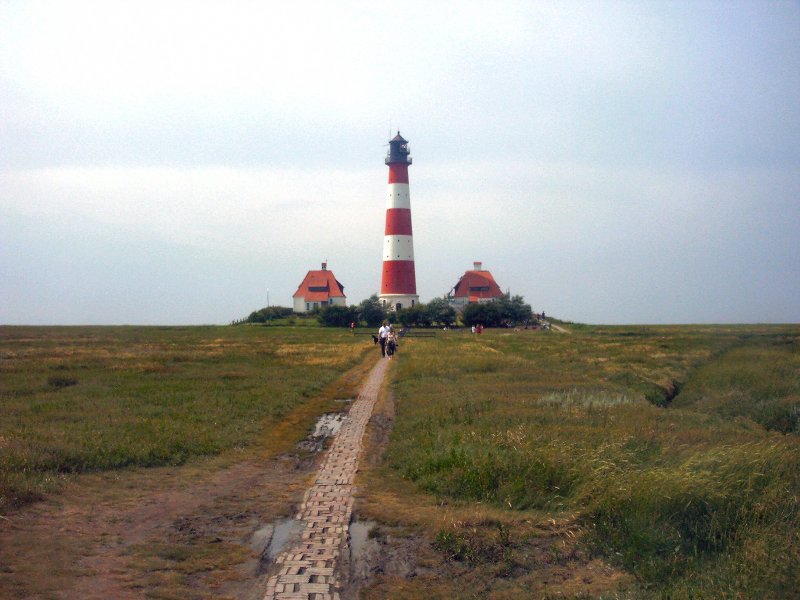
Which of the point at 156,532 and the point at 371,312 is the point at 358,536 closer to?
the point at 156,532

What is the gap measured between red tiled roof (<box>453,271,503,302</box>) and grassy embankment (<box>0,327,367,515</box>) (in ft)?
188

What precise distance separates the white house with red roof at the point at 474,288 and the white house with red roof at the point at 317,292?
541 inches

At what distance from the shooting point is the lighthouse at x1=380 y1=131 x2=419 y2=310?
7006 centimetres

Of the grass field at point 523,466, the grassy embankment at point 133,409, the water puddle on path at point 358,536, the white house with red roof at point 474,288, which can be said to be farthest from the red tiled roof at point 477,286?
the water puddle on path at point 358,536

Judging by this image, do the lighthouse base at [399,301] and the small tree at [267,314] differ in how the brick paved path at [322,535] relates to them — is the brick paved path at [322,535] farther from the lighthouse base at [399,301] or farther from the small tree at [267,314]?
the small tree at [267,314]

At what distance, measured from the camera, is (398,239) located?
230 ft

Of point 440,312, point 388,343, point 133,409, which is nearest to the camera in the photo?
point 133,409

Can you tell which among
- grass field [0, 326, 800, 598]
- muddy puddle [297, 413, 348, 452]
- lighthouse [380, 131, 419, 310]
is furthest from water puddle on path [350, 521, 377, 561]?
lighthouse [380, 131, 419, 310]

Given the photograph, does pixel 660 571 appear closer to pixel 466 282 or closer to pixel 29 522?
pixel 29 522

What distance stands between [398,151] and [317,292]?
2489 cm

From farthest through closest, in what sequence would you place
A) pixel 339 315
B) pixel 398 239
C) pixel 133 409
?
pixel 339 315
pixel 398 239
pixel 133 409

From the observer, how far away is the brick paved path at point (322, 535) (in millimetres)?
6812

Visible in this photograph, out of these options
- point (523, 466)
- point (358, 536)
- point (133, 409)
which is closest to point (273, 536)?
point (358, 536)

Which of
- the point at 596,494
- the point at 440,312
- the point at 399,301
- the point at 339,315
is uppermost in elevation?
the point at 399,301
